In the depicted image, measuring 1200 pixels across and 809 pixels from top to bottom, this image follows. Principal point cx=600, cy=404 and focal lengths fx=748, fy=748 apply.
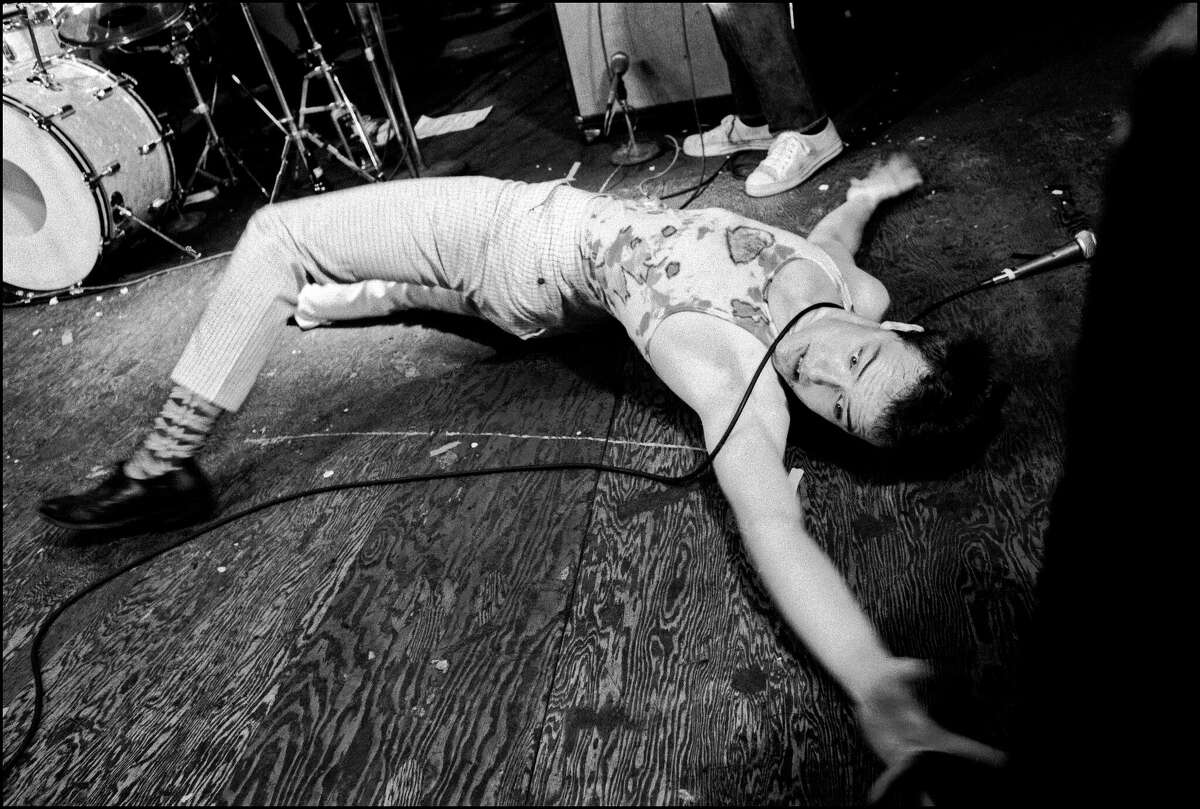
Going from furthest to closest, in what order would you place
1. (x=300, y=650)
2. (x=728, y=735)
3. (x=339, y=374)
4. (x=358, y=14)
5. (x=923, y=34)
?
(x=923, y=34)
(x=358, y=14)
(x=339, y=374)
(x=300, y=650)
(x=728, y=735)

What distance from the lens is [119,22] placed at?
3270 millimetres

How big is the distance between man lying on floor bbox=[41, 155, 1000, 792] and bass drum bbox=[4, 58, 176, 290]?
172cm

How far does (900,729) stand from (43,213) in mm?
3742

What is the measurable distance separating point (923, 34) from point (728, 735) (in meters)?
3.73

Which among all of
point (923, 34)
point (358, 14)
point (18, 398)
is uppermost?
point (358, 14)

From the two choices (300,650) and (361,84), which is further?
(361,84)

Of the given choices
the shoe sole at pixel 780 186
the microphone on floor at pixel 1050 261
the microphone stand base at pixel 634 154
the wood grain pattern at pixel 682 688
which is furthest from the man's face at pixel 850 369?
the microphone stand base at pixel 634 154

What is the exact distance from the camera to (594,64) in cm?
334

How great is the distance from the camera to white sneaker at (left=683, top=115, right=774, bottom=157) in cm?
295

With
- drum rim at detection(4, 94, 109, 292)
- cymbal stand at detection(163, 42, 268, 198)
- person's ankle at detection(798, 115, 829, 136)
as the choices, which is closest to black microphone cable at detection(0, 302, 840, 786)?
person's ankle at detection(798, 115, 829, 136)

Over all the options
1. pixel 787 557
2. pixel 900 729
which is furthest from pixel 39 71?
pixel 900 729

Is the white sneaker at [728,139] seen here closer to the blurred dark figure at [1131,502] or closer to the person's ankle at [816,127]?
the person's ankle at [816,127]

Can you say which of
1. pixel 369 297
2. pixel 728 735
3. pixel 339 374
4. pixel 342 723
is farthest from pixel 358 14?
pixel 728 735

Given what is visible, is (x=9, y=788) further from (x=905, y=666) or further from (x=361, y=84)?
(x=361, y=84)
